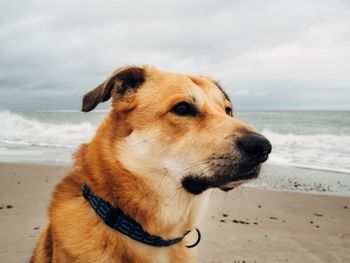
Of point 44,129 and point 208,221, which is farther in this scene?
point 44,129

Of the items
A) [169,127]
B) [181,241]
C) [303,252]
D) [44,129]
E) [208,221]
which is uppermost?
[169,127]

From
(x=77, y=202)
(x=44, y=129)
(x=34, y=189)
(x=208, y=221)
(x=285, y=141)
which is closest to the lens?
(x=77, y=202)

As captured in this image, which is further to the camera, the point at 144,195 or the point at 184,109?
the point at 184,109

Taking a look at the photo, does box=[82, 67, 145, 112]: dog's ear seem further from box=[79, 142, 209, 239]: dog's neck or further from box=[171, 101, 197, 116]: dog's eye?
box=[171, 101, 197, 116]: dog's eye

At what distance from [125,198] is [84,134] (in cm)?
2601

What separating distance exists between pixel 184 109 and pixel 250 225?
4250 mm

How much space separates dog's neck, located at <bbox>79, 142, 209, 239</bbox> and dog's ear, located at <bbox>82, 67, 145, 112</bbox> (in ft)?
1.24

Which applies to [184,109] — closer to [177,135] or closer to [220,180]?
[177,135]

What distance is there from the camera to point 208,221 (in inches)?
266

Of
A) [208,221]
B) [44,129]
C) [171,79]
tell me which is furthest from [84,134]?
[171,79]

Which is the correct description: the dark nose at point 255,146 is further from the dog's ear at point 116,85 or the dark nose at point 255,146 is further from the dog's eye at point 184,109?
the dog's ear at point 116,85

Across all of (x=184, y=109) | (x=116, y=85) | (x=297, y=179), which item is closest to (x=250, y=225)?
(x=184, y=109)

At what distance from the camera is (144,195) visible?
9.57 feet

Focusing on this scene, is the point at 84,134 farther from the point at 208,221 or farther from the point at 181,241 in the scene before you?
the point at 181,241
